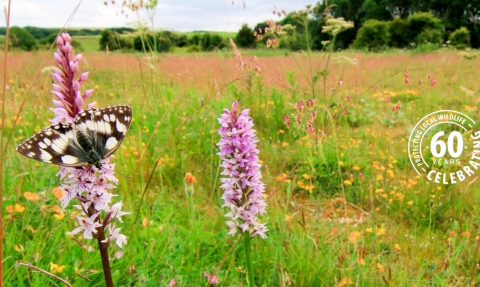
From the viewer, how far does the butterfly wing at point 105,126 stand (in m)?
1.30

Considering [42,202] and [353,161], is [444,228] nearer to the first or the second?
[353,161]

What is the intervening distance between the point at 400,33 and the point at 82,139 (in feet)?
120

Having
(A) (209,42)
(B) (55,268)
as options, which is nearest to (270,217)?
(B) (55,268)

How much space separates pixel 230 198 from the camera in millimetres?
1393

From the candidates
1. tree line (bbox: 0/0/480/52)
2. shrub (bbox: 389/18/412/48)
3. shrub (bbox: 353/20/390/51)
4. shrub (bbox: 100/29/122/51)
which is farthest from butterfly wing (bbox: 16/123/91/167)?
shrub (bbox: 389/18/412/48)

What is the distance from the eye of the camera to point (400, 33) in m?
32.0

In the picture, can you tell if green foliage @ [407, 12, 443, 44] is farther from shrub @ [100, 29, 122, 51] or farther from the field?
the field

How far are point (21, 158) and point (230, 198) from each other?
306 cm

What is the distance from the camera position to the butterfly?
1211mm

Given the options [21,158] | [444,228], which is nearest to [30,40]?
[21,158]

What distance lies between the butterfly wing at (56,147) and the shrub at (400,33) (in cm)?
3556

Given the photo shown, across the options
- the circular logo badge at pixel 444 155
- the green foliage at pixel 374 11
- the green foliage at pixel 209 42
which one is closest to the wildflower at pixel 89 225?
the green foliage at pixel 209 42

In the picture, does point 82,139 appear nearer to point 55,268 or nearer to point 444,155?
point 55,268

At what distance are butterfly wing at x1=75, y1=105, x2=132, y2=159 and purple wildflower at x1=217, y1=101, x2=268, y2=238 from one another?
16.4 inches
